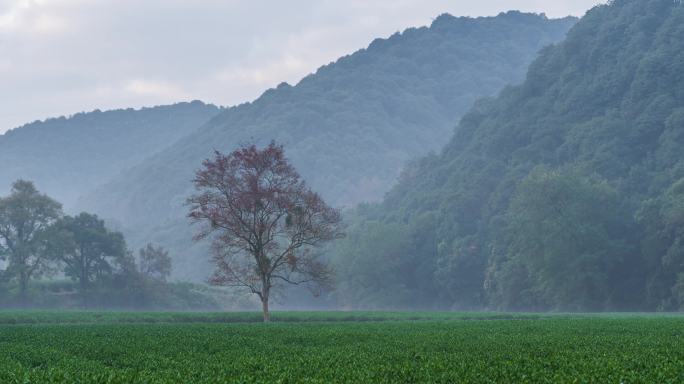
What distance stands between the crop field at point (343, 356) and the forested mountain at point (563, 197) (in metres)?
69.3

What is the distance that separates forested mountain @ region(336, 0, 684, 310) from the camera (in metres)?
111

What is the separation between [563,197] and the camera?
11544 centimetres

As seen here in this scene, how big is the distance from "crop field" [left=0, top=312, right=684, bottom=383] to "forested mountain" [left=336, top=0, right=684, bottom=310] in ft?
227

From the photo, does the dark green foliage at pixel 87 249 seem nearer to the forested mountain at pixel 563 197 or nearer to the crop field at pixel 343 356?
the forested mountain at pixel 563 197

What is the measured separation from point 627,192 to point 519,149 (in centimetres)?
3921

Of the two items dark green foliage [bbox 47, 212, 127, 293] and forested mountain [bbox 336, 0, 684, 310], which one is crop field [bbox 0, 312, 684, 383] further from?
dark green foliage [bbox 47, 212, 127, 293]

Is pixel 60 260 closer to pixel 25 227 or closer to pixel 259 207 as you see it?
pixel 25 227

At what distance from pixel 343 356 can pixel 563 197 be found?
94348mm

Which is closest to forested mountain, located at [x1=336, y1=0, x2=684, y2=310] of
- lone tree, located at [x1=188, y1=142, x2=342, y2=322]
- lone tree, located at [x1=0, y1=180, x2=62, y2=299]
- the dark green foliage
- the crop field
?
lone tree, located at [x1=188, y1=142, x2=342, y2=322]

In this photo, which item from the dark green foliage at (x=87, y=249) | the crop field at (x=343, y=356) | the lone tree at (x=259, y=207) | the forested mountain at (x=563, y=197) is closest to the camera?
the crop field at (x=343, y=356)

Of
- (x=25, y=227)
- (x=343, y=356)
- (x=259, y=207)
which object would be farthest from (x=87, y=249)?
(x=343, y=356)

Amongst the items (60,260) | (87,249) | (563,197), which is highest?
(563,197)

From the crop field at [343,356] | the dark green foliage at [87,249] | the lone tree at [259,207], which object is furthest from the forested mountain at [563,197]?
the crop field at [343,356]

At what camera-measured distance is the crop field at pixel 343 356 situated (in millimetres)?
21594
